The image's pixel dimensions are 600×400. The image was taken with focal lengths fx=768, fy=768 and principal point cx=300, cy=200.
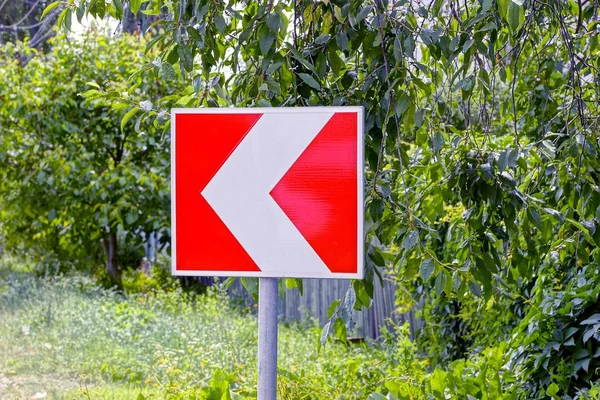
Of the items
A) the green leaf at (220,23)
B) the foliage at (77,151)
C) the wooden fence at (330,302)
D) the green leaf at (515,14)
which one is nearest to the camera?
the green leaf at (515,14)

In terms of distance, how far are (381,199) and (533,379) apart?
6.13ft

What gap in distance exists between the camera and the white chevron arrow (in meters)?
1.85

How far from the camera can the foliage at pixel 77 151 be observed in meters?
9.20

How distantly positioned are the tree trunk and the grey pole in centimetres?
889

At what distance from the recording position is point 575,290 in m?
3.64

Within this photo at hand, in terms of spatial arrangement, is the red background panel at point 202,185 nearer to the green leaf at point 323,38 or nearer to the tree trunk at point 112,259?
the green leaf at point 323,38

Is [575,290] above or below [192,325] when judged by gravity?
above

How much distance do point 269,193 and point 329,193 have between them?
15 cm

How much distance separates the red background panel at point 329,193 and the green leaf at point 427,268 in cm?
37

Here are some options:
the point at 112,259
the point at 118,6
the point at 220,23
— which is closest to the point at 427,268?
the point at 220,23

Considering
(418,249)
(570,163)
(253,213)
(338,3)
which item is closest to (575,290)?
(570,163)

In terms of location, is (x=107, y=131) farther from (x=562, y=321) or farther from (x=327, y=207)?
(x=327, y=207)

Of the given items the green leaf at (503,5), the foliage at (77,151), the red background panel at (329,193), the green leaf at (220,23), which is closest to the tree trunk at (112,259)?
the foliage at (77,151)

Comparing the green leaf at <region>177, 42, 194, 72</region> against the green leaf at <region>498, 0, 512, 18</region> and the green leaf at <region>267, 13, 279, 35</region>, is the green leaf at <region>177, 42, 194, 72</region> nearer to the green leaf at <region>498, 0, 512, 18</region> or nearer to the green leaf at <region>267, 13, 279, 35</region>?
the green leaf at <region>267, 13, 279, 35</region>
